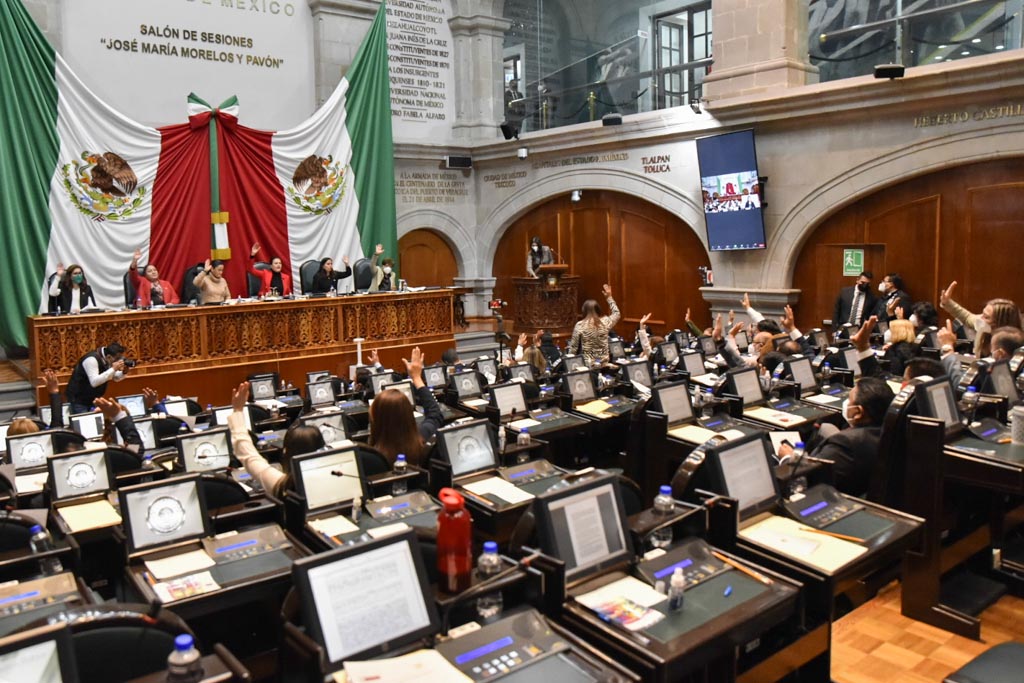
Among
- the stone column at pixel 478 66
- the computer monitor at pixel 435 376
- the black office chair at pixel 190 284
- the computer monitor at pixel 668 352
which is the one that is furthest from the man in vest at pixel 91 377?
the stone column at pixel 478 66

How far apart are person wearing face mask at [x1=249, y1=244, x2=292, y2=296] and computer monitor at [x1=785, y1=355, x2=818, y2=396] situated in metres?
8.19

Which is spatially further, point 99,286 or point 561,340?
point 561,340

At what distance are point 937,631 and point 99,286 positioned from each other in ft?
38.5

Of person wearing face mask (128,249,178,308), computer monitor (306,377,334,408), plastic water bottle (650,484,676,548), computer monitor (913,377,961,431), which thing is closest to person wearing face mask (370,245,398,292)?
person wearing face mask (128,249,178,308)

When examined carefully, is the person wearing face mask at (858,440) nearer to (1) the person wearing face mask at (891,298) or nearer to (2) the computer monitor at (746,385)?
(2) the computer monitor at (746,385)

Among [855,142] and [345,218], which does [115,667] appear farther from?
[345,218]

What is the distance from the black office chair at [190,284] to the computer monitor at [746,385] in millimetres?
8004

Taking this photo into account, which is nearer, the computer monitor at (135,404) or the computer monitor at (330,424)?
the computer monitor at (330,424)

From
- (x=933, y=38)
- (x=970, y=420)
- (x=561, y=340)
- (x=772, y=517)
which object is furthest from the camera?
(x=561, y=340)

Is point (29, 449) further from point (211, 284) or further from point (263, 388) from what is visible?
point (211, 284)

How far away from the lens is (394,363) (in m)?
12.5

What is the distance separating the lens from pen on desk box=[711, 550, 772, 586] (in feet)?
10.0

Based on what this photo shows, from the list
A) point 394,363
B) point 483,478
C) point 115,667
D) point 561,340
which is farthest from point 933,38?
point 115,667

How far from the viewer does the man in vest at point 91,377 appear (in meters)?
7.77
